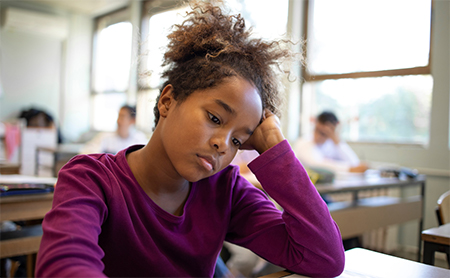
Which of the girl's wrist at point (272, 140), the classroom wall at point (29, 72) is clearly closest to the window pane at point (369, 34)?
the girl's wrist at point (272, 140)

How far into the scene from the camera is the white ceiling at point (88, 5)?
20.7 ft

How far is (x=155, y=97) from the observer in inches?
39.5

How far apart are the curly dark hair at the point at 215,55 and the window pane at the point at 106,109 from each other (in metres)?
5.73

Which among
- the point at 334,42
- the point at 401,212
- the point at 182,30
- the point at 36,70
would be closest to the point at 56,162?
the point at 36,70

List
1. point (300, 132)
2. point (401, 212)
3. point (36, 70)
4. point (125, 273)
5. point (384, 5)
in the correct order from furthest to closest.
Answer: point (36, 70) < point (300, 132) < point (384, 5) < point (401, 212) < point (125, 273)

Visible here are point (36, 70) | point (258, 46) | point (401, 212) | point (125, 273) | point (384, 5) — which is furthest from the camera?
point (36, 70)

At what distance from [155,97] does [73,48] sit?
264 inches

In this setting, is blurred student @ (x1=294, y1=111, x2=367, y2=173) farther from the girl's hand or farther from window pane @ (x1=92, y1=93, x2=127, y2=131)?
window pane @ (x1=92, y1=93, x2=127, y2=131)

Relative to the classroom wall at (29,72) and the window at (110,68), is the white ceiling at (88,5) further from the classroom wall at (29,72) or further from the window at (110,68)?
the classroom wall at (29,72)

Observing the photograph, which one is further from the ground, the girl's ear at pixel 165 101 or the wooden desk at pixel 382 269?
the girl's ear at pixel 165 101

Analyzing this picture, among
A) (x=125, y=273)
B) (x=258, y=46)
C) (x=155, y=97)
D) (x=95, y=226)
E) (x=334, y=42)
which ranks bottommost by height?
(x=125, y=273)

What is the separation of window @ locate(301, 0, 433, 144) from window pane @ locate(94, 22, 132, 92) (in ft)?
10.8

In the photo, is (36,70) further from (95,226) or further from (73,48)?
(95,226)

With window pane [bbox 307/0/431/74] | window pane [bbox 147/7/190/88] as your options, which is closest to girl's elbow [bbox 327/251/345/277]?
window pane [bbox 147/7/190/88]
